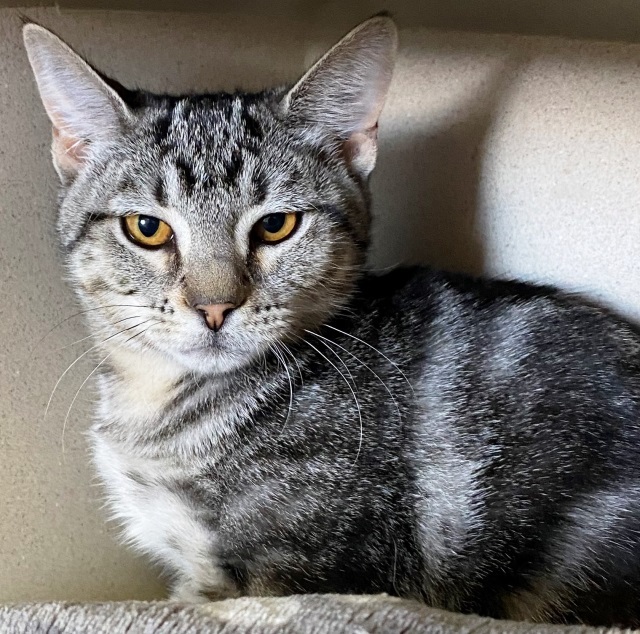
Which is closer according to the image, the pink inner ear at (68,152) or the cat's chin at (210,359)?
the cat's chin at (210,359)

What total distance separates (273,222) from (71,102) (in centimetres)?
38

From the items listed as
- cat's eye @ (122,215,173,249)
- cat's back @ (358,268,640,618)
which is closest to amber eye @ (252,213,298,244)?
cat's eye @ (122,215,173,249)

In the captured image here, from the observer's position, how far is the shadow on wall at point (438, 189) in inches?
59.9

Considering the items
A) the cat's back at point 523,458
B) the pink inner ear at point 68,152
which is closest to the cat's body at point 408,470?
the cat's back at point 523,458

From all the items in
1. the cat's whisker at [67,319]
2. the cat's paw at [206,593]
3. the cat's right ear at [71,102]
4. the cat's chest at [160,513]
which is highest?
the cat's right ear at [71,102]

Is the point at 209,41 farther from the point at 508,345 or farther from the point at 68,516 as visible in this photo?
the point at 68,516

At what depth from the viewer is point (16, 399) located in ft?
4.16

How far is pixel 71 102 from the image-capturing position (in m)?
1.17

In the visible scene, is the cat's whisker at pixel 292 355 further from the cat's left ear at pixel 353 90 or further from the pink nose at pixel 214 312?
the cat's left ear at pixel 353 90

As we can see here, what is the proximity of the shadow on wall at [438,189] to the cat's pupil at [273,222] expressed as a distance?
59 cm

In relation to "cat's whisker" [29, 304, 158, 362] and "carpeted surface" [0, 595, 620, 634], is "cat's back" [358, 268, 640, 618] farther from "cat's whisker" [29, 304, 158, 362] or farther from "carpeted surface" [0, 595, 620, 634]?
"cat's whisker" [29, 304, 158, 362]

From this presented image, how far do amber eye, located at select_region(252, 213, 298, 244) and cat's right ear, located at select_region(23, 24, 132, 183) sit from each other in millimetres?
288

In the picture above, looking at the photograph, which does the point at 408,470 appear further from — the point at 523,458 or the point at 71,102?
the point at 71,102

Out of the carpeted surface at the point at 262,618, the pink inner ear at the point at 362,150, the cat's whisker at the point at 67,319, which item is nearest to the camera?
the carpeted surface at the point at 262,618
